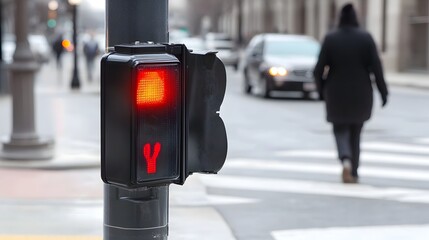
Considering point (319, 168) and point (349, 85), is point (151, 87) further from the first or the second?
point (319, 168)

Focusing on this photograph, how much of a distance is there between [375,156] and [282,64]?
10513mm

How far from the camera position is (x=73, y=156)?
1110cm

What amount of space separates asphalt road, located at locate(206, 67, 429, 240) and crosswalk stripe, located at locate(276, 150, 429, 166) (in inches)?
0.5

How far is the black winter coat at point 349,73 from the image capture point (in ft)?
30.4

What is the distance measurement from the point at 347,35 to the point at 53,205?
3525 millimetres

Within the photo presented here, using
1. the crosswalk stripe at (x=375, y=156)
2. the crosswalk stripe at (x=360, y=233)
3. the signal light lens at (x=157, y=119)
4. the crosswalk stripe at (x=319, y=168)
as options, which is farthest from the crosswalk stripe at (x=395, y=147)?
the signal light lens at (x=157, y=119)

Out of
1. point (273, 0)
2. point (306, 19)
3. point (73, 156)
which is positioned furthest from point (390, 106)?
point (273, 0)

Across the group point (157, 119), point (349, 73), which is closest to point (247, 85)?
point (349, 73)

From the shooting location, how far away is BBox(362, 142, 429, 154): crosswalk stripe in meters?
12.4

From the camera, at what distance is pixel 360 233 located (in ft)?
23.3

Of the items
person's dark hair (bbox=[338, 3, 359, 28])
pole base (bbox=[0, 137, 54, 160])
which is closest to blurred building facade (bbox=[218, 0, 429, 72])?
pole base (bbox=[0, 137, 54, 160])

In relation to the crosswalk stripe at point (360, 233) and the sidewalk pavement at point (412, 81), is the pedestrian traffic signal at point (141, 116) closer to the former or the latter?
the crosswalk stripe at point (360, 233)

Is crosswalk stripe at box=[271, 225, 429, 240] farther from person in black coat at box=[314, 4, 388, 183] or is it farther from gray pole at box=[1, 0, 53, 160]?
gray pole at box=[1, 0, 53, 160]

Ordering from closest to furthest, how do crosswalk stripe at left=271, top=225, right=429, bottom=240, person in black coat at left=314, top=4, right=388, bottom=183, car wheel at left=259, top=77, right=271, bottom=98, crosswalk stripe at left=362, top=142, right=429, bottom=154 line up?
crosswalk stripe at left=271, top=225, right=429, bottom=240, person in black coat at left=314, top=4, right=388, bottom=183, crosswalk stripe at left=362, top=142, right=429, bottom=154, car wheel at left=259, top=77, right=271, bottom=98
